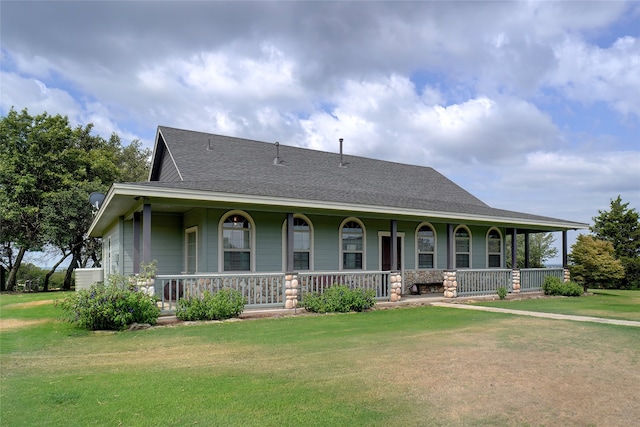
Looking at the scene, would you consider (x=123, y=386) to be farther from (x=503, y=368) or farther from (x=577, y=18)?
(x=577, y=18)

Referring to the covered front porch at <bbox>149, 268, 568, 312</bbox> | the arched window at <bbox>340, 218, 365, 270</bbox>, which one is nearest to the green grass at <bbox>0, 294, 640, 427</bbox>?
the covered front porch at <bbox>149, 268, 568, 312</bbox>

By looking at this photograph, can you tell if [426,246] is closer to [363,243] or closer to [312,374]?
[363,243]

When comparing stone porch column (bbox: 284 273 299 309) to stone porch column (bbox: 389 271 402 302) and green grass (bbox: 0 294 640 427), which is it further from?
stone porch column (bbox: 389 271 402 302)

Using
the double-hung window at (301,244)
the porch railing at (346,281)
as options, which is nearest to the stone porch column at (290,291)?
the porch railing at (346,281)

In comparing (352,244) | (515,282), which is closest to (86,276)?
(352,244)

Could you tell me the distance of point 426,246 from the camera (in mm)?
16172

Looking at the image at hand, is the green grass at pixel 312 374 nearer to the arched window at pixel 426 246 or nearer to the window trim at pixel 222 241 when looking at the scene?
the window trim at pixel 222 241

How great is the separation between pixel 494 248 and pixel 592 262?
666cm

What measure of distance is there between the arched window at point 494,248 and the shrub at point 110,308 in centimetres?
1319

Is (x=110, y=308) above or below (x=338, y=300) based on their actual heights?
above

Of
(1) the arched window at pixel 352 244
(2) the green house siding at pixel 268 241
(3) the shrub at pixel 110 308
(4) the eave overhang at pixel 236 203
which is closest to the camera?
(3) the shrub at pixel 110 308

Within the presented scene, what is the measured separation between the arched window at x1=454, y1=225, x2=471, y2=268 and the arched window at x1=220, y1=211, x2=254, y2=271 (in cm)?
832

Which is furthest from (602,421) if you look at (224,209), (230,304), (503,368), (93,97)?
Answer: (93,97)

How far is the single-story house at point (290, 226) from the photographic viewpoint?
1095 cm
